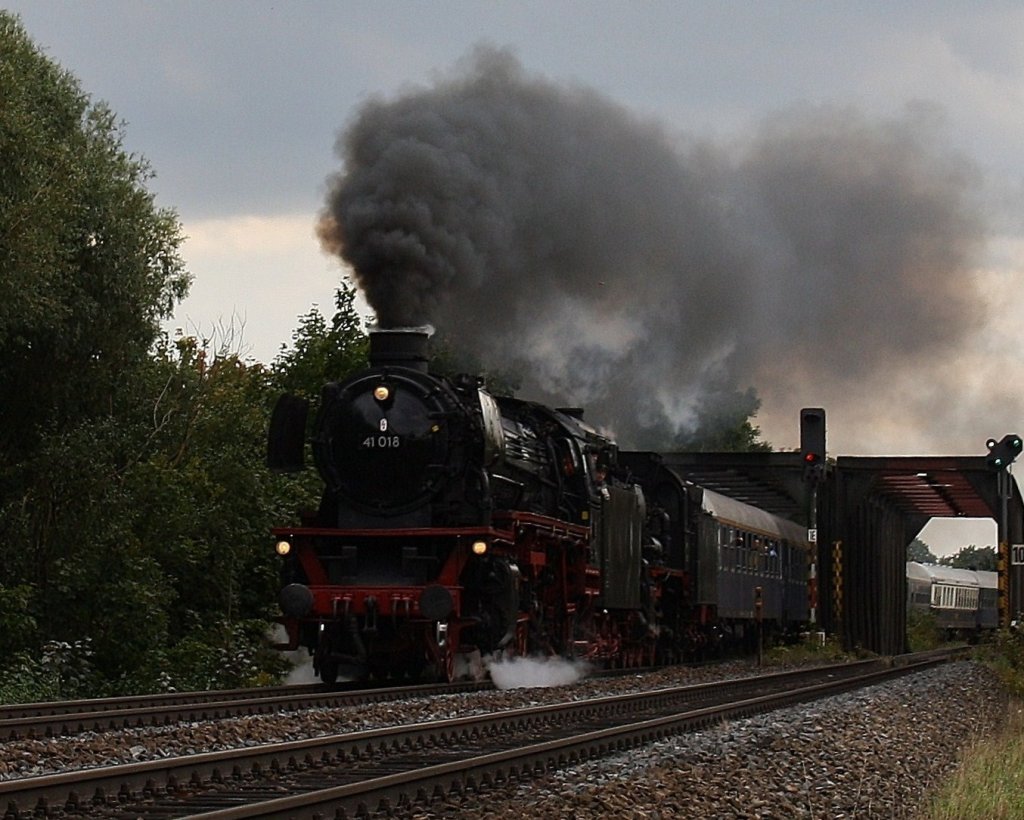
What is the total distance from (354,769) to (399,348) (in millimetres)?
8439

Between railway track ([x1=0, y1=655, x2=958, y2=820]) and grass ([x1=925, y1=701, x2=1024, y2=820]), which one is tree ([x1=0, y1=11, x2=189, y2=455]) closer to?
railway track ([x1=0, y1=655, x2=958, y2=820])

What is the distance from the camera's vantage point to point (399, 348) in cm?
1852

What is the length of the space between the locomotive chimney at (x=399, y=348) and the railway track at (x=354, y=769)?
15.1 ft

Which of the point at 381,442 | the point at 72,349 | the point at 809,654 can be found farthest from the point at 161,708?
the point at 809,654

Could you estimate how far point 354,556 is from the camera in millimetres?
18016

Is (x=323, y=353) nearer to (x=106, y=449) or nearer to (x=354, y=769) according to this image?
(x=106, y=449)

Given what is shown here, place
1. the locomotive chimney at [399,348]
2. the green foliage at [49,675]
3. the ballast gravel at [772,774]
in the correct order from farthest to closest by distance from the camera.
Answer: the locomotive chimney at [399,348], the green foliage at [49,675], the ballast gravel at [772,774]

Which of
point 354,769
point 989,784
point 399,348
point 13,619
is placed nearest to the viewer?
point 989,784

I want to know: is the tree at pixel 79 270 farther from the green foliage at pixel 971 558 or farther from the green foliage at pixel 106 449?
the green foliage at pixel 971 558

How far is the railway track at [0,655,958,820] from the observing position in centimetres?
850

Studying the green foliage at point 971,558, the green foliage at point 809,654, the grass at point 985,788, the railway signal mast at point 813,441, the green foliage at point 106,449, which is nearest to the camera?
the grass at point 985,788

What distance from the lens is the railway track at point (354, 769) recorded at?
850 centimetres

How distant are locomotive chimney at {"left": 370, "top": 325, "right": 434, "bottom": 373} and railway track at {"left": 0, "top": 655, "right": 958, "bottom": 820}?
15.1 ft

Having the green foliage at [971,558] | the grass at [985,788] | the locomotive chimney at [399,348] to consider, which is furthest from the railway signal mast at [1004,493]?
the green foliage at [971,558]
